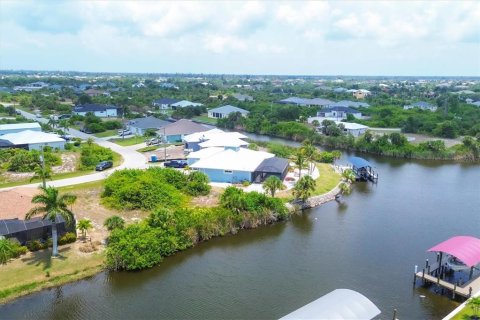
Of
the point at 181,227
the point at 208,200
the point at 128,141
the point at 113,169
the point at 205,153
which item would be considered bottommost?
the point at 208,200

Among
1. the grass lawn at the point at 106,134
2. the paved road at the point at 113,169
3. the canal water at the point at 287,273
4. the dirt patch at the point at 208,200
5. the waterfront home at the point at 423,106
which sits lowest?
the canal water at the point at 287,273

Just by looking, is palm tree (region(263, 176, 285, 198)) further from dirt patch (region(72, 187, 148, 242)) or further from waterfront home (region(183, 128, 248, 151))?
waterfront home (region(183, 128, 248, 151))

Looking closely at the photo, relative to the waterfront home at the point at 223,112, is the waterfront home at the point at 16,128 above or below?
below

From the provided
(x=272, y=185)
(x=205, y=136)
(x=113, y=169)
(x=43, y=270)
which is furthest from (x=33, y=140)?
(x=272, y=185)

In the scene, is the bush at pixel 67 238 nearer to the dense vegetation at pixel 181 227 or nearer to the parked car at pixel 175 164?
the dense vegetation at pixel 181 227

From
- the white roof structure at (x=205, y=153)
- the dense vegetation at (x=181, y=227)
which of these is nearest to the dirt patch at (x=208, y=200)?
the dense vegetation at (x=181, y=227)

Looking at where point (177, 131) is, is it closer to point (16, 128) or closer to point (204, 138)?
point (204, 138)

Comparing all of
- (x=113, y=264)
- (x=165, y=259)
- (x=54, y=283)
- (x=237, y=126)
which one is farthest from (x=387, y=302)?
(x=237, y=126)
